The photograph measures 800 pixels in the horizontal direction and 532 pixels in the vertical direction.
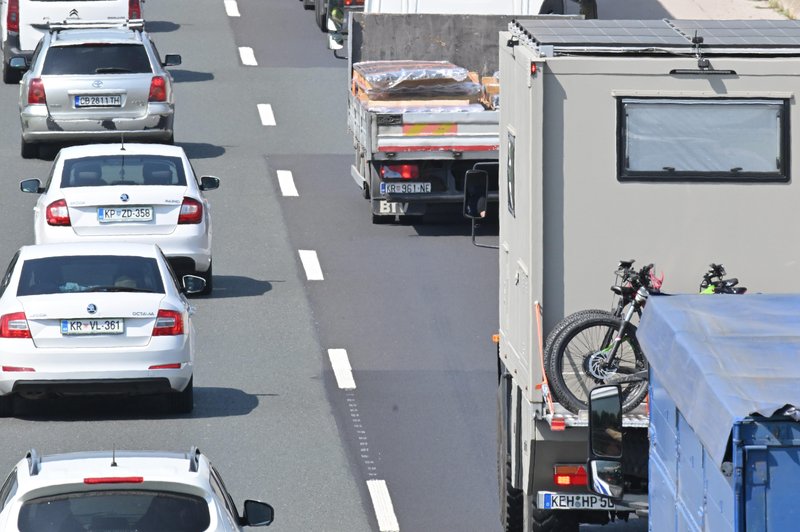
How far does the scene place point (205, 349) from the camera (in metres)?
18.4

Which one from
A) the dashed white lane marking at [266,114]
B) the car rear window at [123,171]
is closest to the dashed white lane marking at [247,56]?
the dashed white lane marking at [266,114]

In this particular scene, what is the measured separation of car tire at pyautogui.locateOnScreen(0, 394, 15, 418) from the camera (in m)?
15.8

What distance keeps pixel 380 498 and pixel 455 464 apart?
109 cm

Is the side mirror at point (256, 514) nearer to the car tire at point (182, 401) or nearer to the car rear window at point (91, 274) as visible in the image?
the car tire at point (182, 401)

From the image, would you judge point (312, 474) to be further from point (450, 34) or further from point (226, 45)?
point (226, 45)

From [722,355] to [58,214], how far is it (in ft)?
47.0

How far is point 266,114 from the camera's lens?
31.6 m

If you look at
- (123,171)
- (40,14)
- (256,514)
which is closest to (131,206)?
(123,171)

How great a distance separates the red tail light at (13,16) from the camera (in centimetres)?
3244

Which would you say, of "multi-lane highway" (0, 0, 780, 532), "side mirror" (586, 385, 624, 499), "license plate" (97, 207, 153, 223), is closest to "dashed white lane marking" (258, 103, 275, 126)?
"multi-lane highway" (0, 0, 780, 532)

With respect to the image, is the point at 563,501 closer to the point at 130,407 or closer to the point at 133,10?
the point at 130,407

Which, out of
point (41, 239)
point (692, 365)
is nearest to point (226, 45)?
point (41, 239)

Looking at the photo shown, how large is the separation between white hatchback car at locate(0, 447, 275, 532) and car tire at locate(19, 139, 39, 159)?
19553mm

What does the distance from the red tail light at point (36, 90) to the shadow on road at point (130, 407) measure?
10448 millimetres
